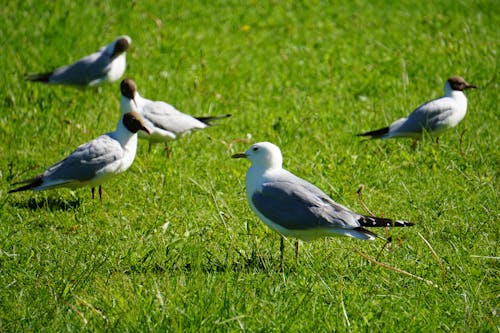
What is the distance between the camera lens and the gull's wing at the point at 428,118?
673 cm

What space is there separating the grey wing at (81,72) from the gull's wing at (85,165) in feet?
7.53

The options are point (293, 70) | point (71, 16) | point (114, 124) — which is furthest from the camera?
point (71, 16)

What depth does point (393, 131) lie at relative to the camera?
6.77 metres

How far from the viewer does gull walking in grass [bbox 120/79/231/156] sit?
22.5 feet

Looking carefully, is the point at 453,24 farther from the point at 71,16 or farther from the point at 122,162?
the point at 122,162

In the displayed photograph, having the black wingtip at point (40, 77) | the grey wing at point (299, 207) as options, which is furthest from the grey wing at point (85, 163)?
the black wingtip at point (40, 77)

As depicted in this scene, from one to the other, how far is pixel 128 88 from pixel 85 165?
141 cm

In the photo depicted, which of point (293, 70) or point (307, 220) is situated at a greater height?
point (307, 220)

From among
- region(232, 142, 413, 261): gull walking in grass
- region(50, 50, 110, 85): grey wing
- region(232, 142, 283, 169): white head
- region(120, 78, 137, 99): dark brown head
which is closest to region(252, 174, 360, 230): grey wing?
region(232, 142, 413, 261): gull walking in grass

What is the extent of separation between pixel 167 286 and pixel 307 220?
38.9 inches

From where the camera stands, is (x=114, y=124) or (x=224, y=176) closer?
(x=224, y=176)

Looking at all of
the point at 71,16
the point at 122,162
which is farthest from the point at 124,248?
the point at 71,16

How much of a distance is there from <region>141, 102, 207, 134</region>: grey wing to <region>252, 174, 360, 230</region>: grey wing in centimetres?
216

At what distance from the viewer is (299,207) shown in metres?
4.71
